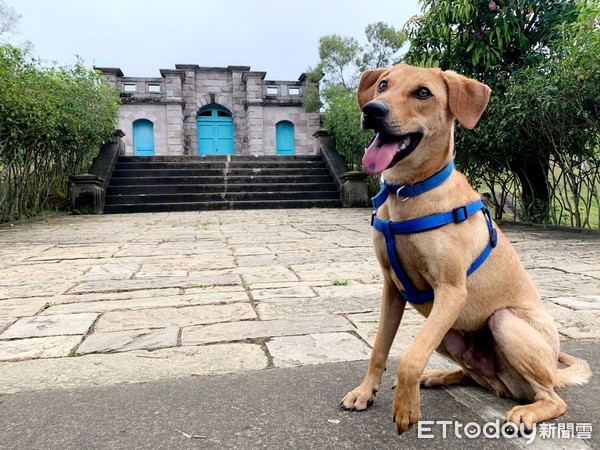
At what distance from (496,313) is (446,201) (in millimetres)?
500

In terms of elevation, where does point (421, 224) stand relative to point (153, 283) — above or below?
above

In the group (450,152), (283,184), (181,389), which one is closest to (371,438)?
(181,389)

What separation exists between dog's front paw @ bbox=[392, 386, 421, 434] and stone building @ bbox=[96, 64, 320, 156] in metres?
24.2

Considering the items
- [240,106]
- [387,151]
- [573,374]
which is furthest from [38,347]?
[240,106]

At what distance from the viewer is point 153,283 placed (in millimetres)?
4316

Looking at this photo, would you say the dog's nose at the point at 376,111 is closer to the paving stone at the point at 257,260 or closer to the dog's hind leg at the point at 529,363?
the dog's hind leg at the point at 529,363

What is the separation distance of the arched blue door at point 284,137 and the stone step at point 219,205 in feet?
40.6

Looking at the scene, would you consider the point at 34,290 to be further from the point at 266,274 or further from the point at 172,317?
the point at 266,274

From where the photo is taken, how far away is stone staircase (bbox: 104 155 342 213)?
13555 millimetres

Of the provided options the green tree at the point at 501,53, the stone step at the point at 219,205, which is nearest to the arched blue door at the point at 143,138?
the stone step at the point at 219,205

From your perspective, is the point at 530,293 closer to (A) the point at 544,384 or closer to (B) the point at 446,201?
(A) the point at 544,384

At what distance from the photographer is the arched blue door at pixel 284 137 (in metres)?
26.0

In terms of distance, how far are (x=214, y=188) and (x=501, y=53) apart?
29.2 ft

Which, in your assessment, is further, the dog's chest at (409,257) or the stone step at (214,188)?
the stone step at (214,188)
